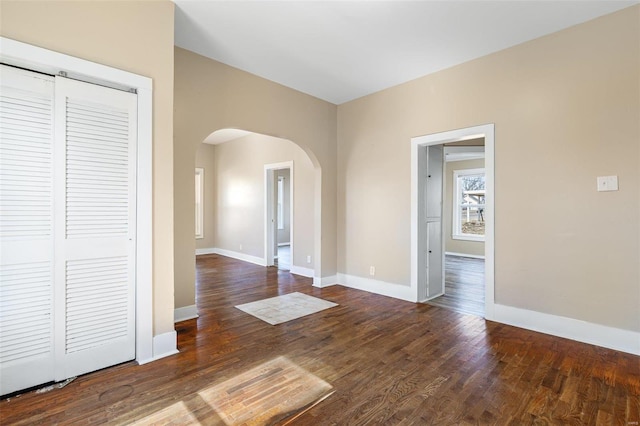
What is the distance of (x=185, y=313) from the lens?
3.39 m

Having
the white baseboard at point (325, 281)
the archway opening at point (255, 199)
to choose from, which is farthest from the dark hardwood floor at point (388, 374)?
the archway opening at point (255, 199)

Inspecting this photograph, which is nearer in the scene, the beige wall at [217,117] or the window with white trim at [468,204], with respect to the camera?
the beige wall at [217,117]

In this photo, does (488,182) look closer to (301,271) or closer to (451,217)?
(301,271)

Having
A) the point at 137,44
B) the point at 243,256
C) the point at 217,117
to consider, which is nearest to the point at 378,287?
the point at 217,117

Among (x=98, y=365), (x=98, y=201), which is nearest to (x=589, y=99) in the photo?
(x=98, y=201)

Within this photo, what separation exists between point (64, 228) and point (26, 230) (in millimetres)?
196

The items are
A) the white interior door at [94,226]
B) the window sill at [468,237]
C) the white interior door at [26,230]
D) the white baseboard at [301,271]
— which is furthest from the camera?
the window sill at [468,237]

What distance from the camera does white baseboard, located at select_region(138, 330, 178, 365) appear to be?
8.14 feet

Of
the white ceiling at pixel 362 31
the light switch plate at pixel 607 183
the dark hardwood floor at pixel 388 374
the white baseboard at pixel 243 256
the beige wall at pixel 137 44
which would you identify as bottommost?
the dark hardwood floor at pixel 388 374

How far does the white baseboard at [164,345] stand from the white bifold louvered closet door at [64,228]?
0.16 metres

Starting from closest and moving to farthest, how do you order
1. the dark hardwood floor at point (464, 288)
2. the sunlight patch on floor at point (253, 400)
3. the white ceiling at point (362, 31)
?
the sunlight patch on floor at point (253, 400) → the white ceiling at point (362, 31) → the dark hardwood floor at point (464, 288)

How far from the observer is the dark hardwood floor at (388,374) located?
1.82 meters

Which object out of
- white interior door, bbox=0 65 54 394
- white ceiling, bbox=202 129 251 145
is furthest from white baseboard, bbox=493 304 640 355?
white ceiling, bbox=202 129 251 145

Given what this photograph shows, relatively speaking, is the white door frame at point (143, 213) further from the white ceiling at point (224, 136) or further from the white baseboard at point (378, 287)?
the white ceiling at point (224, 136)
